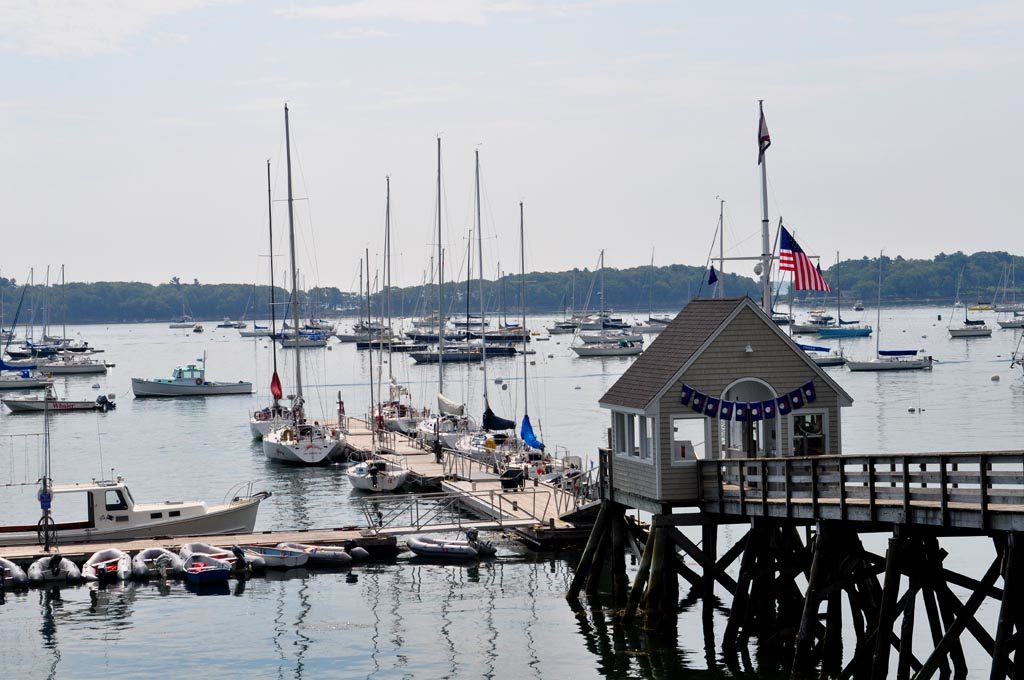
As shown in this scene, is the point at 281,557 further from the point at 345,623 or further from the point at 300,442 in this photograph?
the point at 300,442

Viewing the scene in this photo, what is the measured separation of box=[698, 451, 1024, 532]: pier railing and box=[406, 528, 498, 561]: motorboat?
12.6m

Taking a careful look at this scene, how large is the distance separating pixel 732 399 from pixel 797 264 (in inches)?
276

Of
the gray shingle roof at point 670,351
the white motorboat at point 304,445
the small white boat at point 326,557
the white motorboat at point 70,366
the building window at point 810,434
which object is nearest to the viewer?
the gray shingle roof at point 670,351

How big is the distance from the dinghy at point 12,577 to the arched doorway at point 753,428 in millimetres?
19330

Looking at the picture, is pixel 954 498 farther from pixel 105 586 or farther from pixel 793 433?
pixel 105 586

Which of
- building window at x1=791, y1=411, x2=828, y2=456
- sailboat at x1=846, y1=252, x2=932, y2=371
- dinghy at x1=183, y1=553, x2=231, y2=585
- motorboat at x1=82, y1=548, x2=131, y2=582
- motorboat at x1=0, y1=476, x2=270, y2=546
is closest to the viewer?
building window at x1=791, y1=411, x2=828, y2=456

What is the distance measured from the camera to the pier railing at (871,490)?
886 inches

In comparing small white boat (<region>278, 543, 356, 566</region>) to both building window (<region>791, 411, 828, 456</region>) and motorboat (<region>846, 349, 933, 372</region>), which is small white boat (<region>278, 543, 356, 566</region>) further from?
motorboat (<region>846, 349, 933, 372</region>)

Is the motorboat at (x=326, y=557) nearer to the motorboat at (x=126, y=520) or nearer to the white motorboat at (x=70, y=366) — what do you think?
the motorboat at (x=126, y=520)

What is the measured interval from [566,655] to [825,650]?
262 inches

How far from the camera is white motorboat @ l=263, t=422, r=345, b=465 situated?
71.6m

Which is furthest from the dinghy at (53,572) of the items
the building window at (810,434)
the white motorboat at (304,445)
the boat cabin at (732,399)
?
the white motorboat at (304,445)

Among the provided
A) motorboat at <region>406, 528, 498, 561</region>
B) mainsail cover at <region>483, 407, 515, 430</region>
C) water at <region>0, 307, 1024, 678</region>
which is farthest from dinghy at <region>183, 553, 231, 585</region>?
mainsail cover at <region>483, 407, 515, 430</region>

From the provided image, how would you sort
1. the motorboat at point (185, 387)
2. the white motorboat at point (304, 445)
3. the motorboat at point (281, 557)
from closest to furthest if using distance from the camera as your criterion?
the motorboat at point (281, 557) < the white motorboat at point (304, 445) < the motorboat at point (185, 387)
